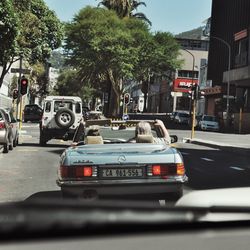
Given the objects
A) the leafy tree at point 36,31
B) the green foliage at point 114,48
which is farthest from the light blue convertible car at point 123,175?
the green foliage at point 114,48

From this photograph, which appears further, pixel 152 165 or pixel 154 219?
pixel 152 165

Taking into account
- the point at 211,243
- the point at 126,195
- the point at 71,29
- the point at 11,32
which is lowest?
the point at 126,195

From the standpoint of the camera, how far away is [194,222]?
2436 millimetres

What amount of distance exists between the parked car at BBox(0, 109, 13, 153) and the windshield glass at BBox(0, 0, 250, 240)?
0.05 m

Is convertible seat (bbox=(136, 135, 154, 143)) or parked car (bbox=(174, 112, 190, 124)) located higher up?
convertible seat (bbox=(136, 135, 154, 143))

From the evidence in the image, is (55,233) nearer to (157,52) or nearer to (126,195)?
(126,195)

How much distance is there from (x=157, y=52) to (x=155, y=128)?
131ft

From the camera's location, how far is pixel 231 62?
58094 millimetres

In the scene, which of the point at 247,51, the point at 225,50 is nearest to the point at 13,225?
the point at 247,51

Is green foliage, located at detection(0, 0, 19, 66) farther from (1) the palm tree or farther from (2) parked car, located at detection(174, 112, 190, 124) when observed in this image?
(2) parked car, located at detection(174, 112, 190, 124)

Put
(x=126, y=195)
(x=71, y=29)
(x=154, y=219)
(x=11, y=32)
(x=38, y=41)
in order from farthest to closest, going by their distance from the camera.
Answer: (x=71, y=29), (x=38, y=41), (x=11, y=32), (x=126, y=195), (x=154, y=219)

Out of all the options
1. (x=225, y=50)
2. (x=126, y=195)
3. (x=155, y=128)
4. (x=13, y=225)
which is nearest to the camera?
(x=13, y=225)

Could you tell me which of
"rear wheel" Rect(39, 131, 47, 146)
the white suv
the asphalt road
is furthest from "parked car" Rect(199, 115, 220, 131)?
the asphalt road

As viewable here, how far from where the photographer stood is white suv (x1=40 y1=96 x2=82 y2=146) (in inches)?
868
